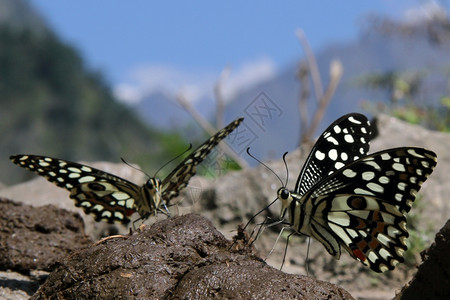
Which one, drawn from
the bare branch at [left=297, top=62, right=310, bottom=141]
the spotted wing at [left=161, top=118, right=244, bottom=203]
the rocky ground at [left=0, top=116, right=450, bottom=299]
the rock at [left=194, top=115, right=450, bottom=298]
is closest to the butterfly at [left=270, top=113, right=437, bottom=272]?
the rocky ground at [left=0, top=116, right=450, bottom=299]

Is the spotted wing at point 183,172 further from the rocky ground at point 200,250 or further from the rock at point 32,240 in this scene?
the rock at point 32,240

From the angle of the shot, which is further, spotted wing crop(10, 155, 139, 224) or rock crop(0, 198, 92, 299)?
spotted wing crop(10, 155, 139, 224)

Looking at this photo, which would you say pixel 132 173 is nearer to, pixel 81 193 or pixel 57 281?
pixel 81 193

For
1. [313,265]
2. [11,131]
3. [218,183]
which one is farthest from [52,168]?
[11,131]

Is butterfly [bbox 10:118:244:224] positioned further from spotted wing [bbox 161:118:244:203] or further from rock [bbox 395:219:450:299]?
rock [bbox 395:219:450:299]

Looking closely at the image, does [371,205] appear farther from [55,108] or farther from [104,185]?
[55,108]
